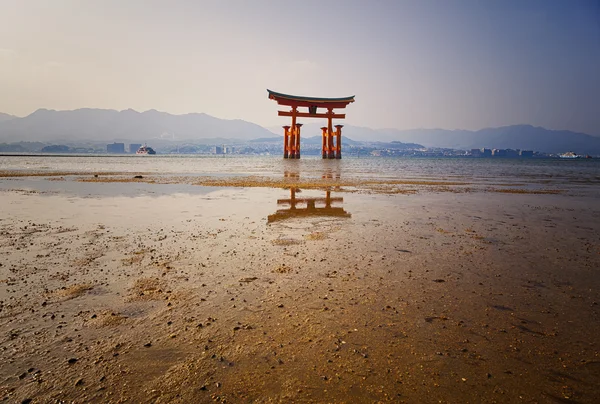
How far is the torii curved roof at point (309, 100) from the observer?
2395 inches

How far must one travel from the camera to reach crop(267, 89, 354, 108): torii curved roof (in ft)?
200

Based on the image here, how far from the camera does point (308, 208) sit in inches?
378

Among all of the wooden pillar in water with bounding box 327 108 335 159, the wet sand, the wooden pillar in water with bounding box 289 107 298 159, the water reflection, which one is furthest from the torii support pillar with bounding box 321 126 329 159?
the wet sand

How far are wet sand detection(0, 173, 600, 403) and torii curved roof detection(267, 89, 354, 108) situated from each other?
5784cm

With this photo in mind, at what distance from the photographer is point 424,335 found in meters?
2.68

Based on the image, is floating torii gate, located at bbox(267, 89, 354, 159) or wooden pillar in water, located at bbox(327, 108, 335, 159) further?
wooden pillar in water, located at bbox(327, 108, 335, 159)

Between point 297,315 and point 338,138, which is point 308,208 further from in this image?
point 338,138

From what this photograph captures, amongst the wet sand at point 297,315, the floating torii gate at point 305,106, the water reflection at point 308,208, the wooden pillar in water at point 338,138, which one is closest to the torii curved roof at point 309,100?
the floating torii gate at point 305,106

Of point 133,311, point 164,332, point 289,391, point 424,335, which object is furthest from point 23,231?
point 424,335

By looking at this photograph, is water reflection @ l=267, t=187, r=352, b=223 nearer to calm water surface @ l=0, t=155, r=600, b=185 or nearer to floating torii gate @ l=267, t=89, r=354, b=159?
calm water surface @ l=0, t=155, r=600, b=185

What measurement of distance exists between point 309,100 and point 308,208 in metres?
57.5

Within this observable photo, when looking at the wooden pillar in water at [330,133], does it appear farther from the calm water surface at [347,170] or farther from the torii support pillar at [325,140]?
the calm water surface at [347,170]

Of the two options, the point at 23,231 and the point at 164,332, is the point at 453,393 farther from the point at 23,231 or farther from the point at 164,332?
the point at 23,231

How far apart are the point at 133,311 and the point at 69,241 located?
3.46 meters
